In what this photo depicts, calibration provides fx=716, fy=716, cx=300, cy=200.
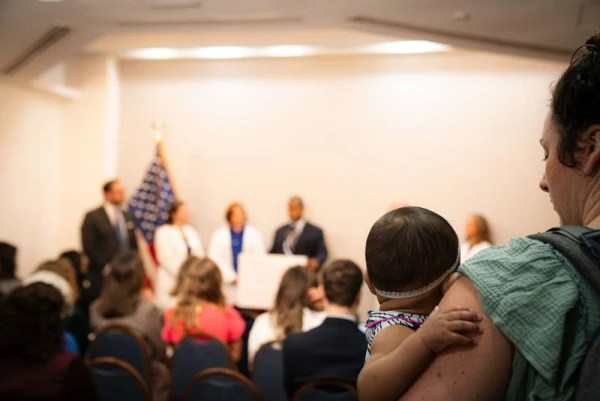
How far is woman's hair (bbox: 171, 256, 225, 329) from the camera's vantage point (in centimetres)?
437

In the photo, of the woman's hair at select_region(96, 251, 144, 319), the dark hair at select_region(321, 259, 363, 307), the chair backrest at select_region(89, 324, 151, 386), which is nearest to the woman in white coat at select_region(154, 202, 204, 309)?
the woman's hair at select_region(96, 251, 144, 319)

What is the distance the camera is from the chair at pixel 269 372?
3.77m

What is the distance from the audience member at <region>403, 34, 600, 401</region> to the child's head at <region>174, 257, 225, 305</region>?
346 centimetres

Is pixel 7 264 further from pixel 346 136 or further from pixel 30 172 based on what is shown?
pixel 346 136

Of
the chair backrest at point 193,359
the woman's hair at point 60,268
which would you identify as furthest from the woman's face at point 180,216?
the chair backrest at point 193,359

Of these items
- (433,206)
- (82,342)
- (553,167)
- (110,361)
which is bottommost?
(82,342)

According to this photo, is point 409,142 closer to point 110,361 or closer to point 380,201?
point 380,201

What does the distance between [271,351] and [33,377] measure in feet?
4.36

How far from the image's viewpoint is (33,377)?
281 cm

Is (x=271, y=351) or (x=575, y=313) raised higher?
(x=575, y=313)

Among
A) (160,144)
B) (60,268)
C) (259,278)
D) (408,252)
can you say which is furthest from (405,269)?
(160,144)

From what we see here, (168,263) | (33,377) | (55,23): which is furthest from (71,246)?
(33,377)

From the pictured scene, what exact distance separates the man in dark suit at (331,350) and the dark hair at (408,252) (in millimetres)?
1714

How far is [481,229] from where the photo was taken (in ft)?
25.8
